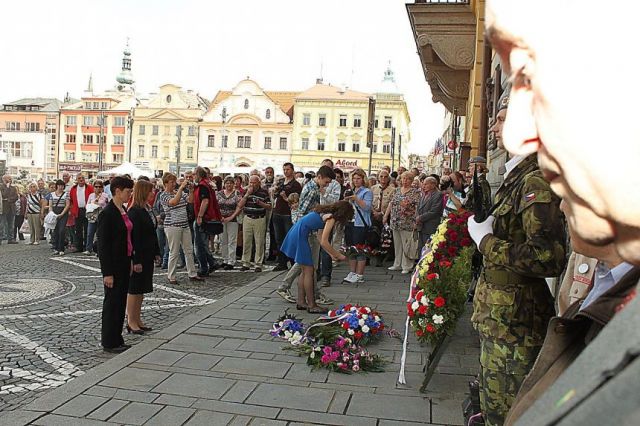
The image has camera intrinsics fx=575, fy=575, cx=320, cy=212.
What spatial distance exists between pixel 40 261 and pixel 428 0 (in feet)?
31.4

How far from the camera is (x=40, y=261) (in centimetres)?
1224

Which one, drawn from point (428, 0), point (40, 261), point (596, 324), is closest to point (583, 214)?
point (596, 324)

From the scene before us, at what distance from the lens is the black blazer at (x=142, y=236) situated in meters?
6.48

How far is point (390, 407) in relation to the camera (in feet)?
14.5

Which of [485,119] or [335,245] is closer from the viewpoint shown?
[485,119]

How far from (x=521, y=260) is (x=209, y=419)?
2541 millimetres

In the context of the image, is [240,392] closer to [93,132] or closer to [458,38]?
[458,38]

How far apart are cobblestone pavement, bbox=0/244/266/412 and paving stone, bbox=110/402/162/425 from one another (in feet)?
3.06

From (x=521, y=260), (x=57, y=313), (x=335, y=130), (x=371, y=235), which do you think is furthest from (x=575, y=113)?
(x=335, y=130)

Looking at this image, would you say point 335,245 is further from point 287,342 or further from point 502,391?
point 502,391

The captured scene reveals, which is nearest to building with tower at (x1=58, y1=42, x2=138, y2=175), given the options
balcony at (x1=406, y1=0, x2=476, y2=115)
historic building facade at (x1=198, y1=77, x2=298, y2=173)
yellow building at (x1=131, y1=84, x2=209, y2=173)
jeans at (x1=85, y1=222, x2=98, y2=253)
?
yellow building at (x1=131, y1=84, x2=209, y2=173)

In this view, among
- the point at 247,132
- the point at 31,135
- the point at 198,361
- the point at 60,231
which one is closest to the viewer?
the point at 198,361

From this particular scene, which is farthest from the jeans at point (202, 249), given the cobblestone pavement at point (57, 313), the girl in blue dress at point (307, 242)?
the girl in blue dress at point (307, 242)

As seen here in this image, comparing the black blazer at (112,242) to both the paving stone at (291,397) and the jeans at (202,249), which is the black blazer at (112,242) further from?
the jeans at (202,249)
